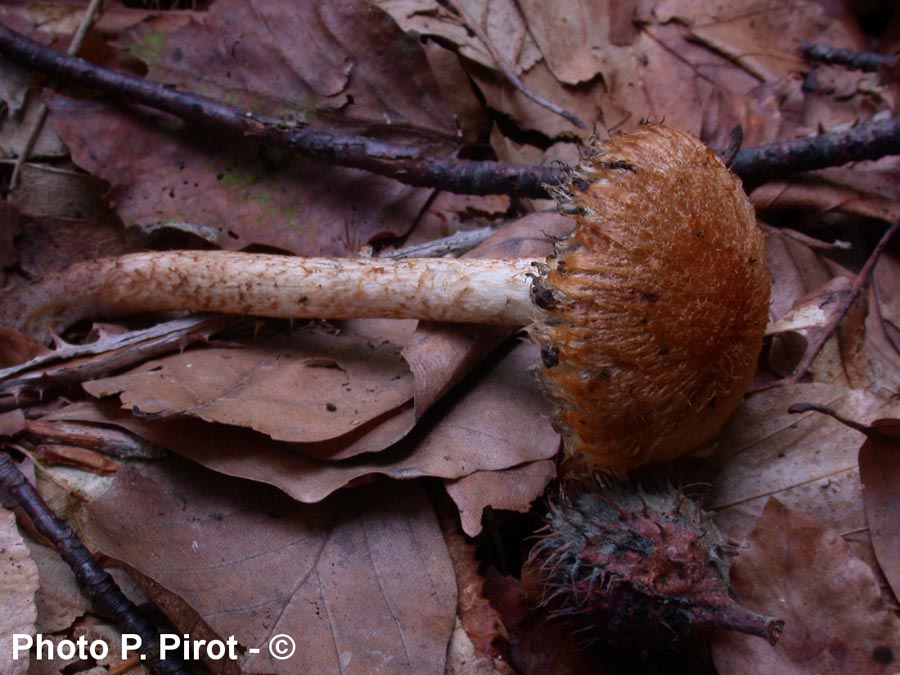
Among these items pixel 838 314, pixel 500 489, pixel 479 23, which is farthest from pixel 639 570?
pixel 479 23

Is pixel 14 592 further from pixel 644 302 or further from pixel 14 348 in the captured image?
pixel 644 302

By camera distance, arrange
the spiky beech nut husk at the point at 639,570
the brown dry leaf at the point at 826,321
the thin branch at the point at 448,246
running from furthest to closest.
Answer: the thin branch at the point at 448,246, the brown dry leaf at the point at 826,321, the spiky beech nut husk at the point at 639,570

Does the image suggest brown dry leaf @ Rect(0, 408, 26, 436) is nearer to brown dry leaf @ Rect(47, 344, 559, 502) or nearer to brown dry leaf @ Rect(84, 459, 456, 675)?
brown dry leaf @ Rect(47, 344, 559, 502)

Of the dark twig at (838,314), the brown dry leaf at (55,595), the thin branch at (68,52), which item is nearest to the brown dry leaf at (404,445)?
the brown dry leaf at (55,595)

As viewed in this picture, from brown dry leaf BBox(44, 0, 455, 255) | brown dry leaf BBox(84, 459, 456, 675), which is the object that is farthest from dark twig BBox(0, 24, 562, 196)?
brown dry leaf BBox(84, 459, 456, 675)

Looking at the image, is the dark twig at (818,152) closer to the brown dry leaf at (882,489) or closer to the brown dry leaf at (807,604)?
the brown dry leaf at (882,489)

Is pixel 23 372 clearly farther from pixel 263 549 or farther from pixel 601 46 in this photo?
pixel 601 46
